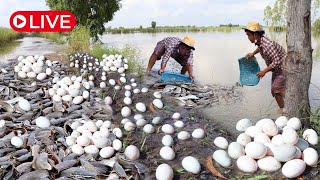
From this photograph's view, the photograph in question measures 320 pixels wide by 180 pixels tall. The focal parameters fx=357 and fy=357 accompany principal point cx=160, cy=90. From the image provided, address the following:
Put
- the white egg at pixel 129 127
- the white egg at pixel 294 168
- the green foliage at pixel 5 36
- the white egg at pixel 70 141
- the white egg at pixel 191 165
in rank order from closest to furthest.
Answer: the white egg at pixel 294 168
the white egg at pixel 191 165
the white egg at pixel 70 141
the white egg at pixel 129 127
the green foliage at pixel 5 36

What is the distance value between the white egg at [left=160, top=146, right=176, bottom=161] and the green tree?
53.7 ft

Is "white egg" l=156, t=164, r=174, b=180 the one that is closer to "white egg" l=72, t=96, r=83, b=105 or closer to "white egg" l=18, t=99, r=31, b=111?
"white egg" l=72, t=96, r=83, b=105

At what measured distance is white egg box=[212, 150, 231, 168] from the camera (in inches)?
115

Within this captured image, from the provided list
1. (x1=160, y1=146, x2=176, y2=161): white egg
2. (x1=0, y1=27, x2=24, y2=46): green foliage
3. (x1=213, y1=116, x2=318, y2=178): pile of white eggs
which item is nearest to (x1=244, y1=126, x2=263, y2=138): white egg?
(x1=213, y1=116, x2=318, y2=178): pile of white eggs

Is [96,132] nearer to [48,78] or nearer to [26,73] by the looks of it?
[48,78]

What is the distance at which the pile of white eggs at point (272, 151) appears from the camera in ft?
8.88

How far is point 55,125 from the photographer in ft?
14.5

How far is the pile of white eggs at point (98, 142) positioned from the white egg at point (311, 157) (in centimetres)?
142

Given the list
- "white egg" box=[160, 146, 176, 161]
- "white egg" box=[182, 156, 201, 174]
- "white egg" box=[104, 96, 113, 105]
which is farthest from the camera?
"white egg" box=[104, 96, 113, 105]

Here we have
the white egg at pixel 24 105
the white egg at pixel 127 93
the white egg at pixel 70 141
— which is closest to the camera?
the white egg at pixel 70 141

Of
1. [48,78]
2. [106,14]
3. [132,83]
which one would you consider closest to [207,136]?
[132,83]

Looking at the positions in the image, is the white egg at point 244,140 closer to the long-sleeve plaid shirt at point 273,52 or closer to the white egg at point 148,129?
the white egg at point 148,129

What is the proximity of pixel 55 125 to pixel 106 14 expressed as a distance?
17.7 metres

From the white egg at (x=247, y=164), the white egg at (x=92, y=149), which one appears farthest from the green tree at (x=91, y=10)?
the white egg at (x=247, y=164)
